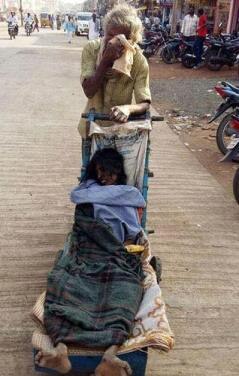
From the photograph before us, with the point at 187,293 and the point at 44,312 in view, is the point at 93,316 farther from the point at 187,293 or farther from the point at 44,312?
the point at 187,293

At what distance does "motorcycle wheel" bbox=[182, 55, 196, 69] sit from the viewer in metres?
15.6

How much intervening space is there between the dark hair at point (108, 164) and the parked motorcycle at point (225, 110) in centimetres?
307

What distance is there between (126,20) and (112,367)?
209 centimetres

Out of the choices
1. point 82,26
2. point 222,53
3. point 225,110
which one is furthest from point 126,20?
point 82,26

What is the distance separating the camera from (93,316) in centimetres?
237

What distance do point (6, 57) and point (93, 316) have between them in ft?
57.3

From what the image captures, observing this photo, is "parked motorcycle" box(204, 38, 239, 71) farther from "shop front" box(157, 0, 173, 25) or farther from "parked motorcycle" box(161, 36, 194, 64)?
"shop front" box(157, 0, 173, 25)

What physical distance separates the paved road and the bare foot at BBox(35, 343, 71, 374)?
451 mm

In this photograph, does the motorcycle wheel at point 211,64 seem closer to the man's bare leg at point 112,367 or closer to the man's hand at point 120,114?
the man's hand at point 120,114

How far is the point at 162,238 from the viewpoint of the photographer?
411 centimetres

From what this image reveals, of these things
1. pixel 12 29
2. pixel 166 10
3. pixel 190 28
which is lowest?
pixel 12 29

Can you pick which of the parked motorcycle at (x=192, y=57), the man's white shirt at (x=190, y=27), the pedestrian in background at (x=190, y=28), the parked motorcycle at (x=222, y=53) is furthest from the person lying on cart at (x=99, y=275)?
the man's white shirt at (x=190, y=27)

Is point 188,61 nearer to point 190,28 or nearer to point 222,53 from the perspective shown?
point 190,28

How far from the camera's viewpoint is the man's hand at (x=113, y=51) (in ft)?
9.55
